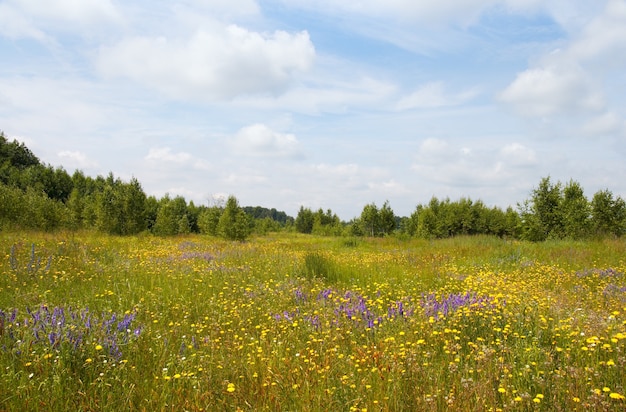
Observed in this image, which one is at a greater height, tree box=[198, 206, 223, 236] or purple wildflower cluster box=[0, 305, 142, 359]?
tree box=[198, 206, 223, 236]

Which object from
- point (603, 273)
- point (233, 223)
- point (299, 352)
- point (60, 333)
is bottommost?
point (299, 352)

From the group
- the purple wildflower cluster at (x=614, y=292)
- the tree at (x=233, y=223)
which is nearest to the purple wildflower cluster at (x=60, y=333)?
the purple wildflower cluster at (x=614, y=292)

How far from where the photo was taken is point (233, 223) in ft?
98.1

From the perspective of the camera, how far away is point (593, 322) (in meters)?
3.89

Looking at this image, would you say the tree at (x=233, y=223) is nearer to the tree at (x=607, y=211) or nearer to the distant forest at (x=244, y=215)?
the distant forest at (x=244, y=215)

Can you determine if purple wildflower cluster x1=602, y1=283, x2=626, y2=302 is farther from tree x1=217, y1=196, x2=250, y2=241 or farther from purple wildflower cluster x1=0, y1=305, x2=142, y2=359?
tree x1=217, y1=196, x2=250, y2=241

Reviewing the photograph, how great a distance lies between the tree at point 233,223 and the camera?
2952cm

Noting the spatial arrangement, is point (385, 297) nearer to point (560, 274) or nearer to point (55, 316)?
point (55, 316)

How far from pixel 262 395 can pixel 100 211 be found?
27.2m

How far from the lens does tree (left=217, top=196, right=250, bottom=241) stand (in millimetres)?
29516

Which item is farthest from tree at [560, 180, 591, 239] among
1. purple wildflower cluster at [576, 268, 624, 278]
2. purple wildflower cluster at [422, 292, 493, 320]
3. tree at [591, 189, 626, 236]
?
purple wildflower cluster at [422, 292, 493, 320]

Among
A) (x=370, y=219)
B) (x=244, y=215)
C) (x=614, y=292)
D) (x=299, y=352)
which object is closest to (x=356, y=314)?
(x=299, y=352)

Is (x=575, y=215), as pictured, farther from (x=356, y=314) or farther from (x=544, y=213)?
(x=356, y=314)

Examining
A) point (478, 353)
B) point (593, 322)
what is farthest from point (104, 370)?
point (593, 322)
